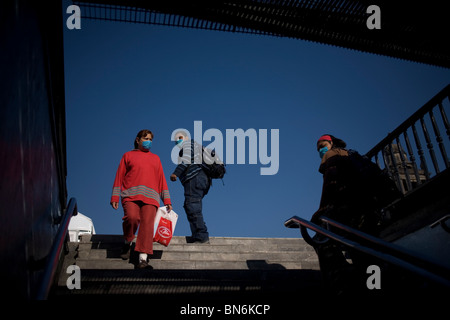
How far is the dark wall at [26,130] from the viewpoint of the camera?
1479mm

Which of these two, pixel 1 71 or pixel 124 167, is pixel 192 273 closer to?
pixel 124 167

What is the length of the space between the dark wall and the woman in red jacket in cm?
204

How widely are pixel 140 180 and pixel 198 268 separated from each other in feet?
5.29

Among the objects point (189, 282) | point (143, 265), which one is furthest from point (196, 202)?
point (189, 282)

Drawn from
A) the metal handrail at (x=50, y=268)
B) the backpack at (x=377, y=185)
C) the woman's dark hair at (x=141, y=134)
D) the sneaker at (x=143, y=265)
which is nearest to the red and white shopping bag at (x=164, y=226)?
the sneaker at (x=143, y=265)

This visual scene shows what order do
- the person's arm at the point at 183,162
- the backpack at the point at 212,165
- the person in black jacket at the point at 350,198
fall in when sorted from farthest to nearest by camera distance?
the backpack at the point at 212,165, the person's arm at the point at 183,162, the person in black jacket at the point at 350,198

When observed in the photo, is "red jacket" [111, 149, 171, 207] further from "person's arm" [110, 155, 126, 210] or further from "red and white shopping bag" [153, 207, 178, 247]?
"red and white shopping bag" [153, 207, 178, 247]

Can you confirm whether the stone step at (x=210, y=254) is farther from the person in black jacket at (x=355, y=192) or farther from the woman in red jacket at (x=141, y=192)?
the person in black jacket at (x=355, y=192)

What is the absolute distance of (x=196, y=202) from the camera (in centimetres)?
616

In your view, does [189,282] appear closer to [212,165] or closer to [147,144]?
[147,144]

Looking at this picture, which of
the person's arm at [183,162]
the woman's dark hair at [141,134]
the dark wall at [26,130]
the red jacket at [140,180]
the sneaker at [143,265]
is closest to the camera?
the dark wall at [26,130]

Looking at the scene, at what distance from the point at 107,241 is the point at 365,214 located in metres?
4.15

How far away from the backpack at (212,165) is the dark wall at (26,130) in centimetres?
372

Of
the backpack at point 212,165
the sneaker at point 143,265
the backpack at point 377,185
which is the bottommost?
the sneaker at point 143,265
